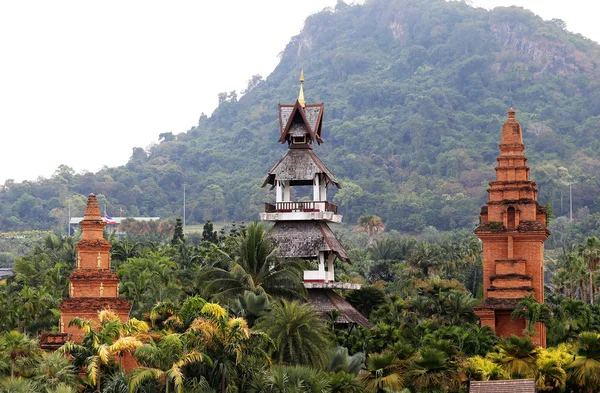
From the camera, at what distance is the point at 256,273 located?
59.0m

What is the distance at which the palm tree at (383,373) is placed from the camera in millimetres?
47916

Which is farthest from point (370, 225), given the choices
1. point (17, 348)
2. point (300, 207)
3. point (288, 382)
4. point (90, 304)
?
point (288, 382)

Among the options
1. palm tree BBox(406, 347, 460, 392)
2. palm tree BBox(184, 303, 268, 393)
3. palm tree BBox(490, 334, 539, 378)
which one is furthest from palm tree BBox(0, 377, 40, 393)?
palm tree BBox(490, 334, 539, 378)

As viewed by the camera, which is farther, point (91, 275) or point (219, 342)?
point (91, 275)

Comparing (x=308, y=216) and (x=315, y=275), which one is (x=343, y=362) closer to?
(x=315, y=275)

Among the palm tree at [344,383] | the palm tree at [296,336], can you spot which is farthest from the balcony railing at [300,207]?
the palm tree at [344,383]

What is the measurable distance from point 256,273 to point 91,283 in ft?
29.5

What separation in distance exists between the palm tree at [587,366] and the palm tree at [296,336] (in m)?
9.09

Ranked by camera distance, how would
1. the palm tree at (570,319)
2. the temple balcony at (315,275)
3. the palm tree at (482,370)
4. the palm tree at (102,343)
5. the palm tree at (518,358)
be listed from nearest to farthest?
the palm tree at (102,343) < the palm tree at (482,370) < the palm tree at (518,358) < the palm tree at (570,319) < the temple balcony at (315,275)

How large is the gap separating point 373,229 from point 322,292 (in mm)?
104191

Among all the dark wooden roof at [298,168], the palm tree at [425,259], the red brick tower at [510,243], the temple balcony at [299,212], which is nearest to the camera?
the red brick tower at [510,243]

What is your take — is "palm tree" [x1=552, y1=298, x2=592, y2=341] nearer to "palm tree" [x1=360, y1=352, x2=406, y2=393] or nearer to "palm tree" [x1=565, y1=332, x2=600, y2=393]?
"palm tree" [x1=565, y1=332, x2=600, y2=393]

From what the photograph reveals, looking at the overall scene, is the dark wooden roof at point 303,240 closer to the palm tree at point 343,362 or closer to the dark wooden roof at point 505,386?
the palm tree at point 343,362

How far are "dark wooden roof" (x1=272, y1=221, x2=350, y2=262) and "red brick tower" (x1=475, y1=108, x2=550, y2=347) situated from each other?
7.22 metres
